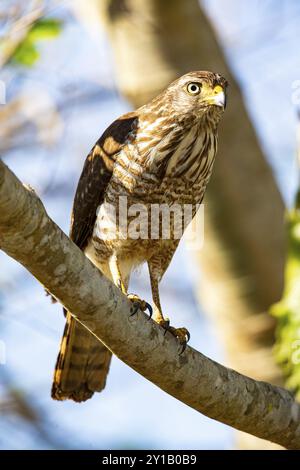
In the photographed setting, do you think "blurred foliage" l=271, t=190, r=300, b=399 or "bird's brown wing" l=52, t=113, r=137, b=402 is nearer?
"blurred foliage" l=271, t=190, r=300, b=399

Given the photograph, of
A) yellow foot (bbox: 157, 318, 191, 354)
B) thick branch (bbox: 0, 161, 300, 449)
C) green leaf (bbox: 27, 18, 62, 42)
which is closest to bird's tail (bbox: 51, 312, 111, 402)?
yellow foot (bbox: 157, 318, 191, 354)

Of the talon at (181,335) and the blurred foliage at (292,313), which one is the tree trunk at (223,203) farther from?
the blurred foliage at (292,313)

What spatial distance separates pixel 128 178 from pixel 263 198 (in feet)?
7.04

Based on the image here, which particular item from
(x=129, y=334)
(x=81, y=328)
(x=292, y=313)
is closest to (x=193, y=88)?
(x=81, y=328)

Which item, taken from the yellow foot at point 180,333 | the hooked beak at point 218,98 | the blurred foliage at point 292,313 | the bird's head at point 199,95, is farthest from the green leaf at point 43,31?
the blurred foliage at point 292,313

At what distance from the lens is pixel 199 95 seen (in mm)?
4992

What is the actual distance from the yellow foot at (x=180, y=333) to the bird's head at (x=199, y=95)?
3.76ft

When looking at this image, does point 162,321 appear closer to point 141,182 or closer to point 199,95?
point 141,182

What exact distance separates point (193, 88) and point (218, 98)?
0.22 m

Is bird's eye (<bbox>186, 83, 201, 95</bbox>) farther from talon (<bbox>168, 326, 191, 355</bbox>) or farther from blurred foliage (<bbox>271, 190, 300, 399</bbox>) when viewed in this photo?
blurred foliage (<bbox>271, 190, 300, 399</bbox>)

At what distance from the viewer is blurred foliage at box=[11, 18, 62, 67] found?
5145 millimetres

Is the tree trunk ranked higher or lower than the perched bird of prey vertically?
higher

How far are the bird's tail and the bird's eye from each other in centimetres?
146
